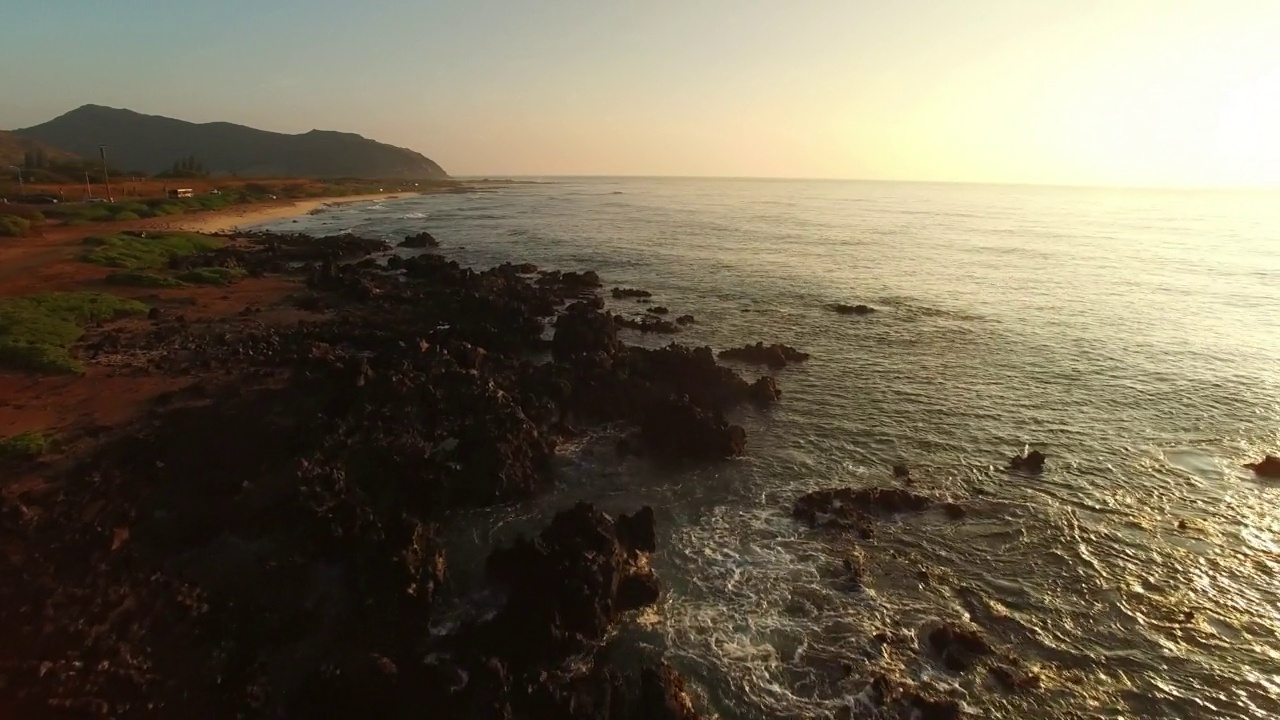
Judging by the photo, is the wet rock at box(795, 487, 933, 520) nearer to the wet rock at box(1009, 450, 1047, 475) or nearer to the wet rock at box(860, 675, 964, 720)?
the wet rock at box(1009, 450, 1047, 475)

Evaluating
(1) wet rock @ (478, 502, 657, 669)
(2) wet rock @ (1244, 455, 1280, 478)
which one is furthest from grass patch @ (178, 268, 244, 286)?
(2) wet rock @ (1244, 455, 1280, 478)

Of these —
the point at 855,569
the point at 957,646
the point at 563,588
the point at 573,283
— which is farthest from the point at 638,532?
the point at 573,283

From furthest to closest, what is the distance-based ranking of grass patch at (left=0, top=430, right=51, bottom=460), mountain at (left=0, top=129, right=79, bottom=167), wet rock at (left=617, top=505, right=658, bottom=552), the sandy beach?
1. mountain at (left=0, top=129, right=79, bottom=167)
2. the sandy beach
3. grass patch at (left=0, top=430, right=51, bottom=460)
4. wet rock at (left=617, top=505, right=658, bottom=552)

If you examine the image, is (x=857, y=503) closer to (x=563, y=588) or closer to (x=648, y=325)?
(x=563, y=588)

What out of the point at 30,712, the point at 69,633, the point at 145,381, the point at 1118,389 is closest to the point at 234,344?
the point at 145,381

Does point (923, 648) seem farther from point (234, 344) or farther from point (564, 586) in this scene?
point (234, 344)

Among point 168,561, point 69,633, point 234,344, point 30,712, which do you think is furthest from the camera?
point 234,344

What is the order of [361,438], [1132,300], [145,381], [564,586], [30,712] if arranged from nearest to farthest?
[30,712]
[564,586]
[361,438]
[145,381]
[1132,300]

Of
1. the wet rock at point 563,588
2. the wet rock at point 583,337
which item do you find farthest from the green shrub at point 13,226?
the wet rock at point 563,588
